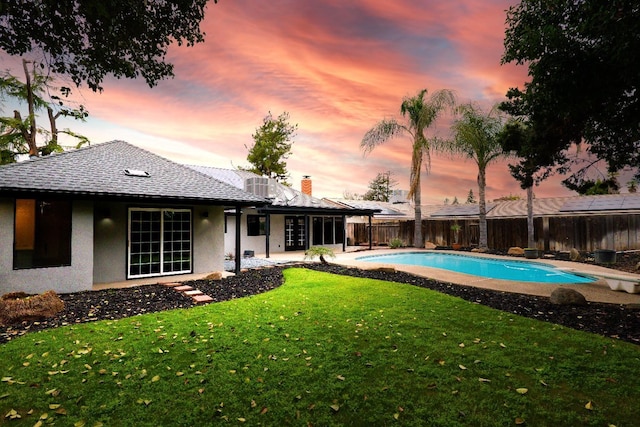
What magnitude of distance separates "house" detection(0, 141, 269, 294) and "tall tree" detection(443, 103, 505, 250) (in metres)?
14.8

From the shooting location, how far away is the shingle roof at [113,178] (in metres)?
7.86

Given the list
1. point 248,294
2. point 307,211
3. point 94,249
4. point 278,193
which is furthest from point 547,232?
point 94,249

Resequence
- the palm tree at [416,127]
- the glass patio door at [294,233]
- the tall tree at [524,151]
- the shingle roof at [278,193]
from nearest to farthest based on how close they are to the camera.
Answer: the tall tree at [524,151] < the shingle roof at [278,193] < the glass patio door at [294,233] < the palm tree at [416,127]

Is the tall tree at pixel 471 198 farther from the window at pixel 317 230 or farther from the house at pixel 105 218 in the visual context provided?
the house at pixel 105 218

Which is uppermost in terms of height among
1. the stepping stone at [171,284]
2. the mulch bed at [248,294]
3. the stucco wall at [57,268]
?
the stucco wall at [57,268]

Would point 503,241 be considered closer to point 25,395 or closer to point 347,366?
point 347,366

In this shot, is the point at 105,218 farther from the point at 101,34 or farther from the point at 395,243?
the point at 395,243

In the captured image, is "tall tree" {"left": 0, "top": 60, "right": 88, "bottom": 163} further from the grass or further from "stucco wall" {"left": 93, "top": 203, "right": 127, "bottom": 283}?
the grass

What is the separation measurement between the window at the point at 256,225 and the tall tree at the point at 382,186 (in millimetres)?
36269

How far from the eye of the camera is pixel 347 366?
396 cm

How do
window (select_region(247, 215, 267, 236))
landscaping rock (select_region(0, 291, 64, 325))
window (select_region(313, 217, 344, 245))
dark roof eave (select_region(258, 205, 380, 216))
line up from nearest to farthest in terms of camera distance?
landscaping rock (select_region(0, 291, 64, 325)) → dark roof eave (select_region(258, 205, 380, 216)) → window (select_region(247, 215, 267, 236)) → window (select_region(313, 217, 344, 245))

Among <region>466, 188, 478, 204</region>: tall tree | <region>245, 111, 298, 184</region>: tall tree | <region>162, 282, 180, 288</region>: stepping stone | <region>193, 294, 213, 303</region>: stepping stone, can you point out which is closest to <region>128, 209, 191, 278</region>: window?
<region>162, 282, 180, 288</region>: stepping stone

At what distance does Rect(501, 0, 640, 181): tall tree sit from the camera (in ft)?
15.1

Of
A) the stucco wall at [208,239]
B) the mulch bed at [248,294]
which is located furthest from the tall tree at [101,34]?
the stucco wall at [208,239]
